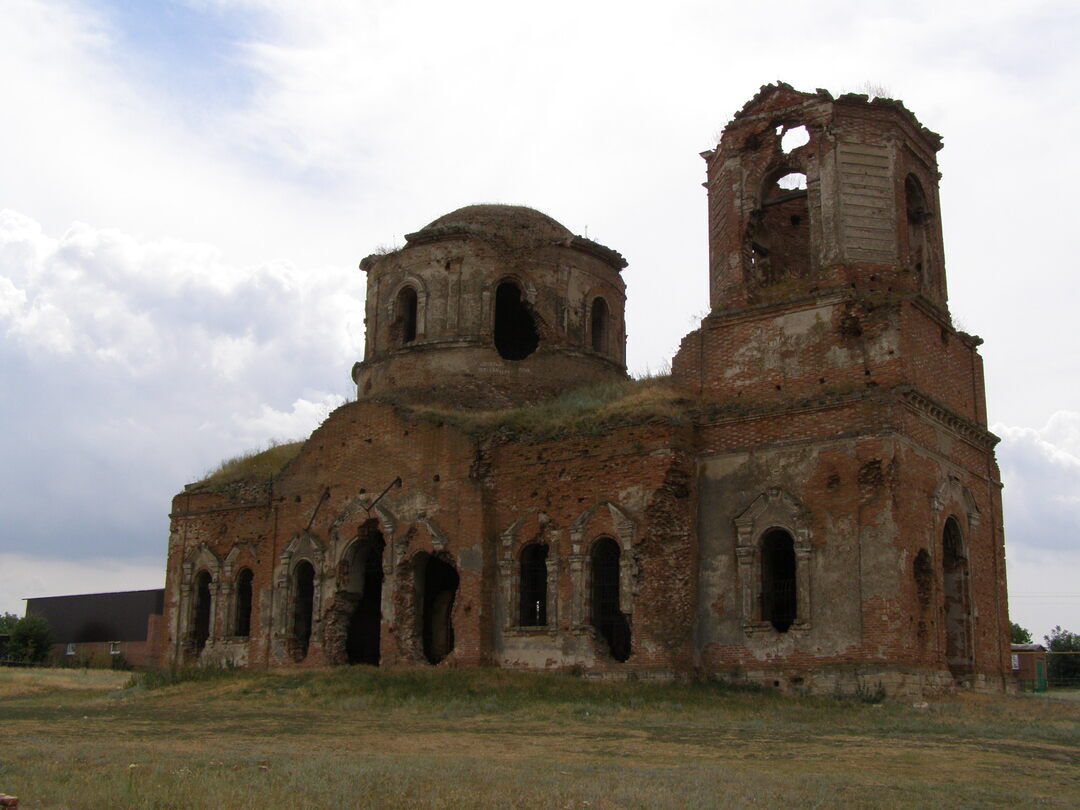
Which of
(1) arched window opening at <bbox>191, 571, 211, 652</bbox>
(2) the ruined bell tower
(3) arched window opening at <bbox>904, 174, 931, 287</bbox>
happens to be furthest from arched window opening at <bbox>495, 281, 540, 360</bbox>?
(3) arched window opening at <bbox>904, 174, 931, 287</bbox>

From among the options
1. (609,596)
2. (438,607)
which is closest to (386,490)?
(438,607)

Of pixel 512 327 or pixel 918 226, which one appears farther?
pixel 512 327

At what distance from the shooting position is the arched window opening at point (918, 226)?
19.7 m

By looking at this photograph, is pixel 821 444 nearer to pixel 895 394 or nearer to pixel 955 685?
pixel 895 394

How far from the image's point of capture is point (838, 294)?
1797cm

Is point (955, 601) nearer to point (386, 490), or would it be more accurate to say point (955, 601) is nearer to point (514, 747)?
point (514, 747)

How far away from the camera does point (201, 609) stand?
25031 mm

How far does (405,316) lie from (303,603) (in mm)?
6461

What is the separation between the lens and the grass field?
813 cm

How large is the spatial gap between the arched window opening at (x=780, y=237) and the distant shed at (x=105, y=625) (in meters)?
26.4

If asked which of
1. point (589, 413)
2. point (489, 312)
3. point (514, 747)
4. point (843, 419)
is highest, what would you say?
point (489, 312)

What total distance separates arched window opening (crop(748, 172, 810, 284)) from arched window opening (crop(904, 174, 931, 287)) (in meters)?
1.81

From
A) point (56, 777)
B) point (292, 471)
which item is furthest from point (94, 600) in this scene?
point (56, 777)

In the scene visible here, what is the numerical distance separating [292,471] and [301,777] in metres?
14.7
